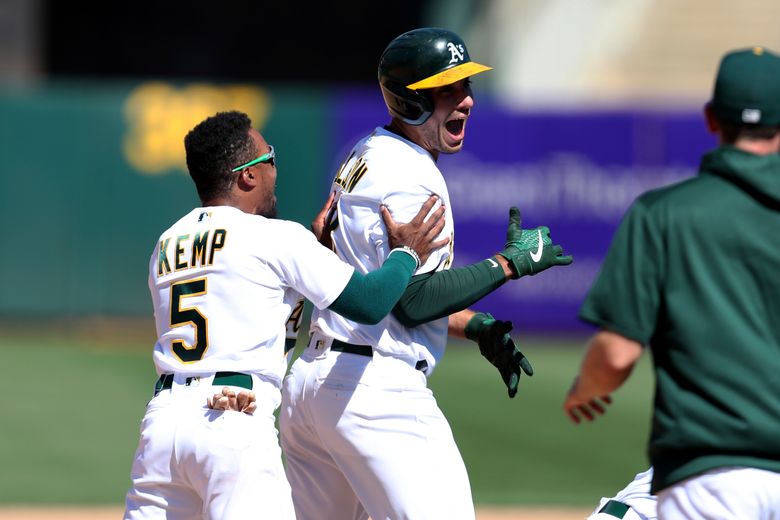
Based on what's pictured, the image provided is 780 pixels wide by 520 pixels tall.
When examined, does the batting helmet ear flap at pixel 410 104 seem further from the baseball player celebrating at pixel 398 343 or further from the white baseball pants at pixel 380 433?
the white baseball pants at pixel 380 433

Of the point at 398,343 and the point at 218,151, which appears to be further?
the point at 398,343

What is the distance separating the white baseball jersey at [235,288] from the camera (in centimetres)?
457

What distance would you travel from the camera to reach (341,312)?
4.61 metres

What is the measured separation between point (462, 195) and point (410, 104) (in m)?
10.2

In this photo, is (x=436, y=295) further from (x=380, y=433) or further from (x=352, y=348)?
(x=380, y=433)

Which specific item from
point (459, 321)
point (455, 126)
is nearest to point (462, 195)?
point (459, 321)

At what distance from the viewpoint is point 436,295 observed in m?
4.81

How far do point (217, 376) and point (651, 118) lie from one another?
11.8m

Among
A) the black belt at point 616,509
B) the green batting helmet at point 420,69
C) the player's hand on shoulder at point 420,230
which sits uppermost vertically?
the green batting helmet at point 420,69

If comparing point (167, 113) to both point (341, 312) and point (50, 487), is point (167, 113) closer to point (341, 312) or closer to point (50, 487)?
point (50, 487)

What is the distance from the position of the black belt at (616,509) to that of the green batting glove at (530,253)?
1.05 metres

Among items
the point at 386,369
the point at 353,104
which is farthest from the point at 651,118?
the point at 386,369

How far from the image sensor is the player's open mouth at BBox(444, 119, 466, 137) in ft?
16.9

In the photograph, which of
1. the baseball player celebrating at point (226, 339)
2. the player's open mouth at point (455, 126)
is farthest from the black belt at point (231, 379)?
the player's open mouth at point (455, 126)
